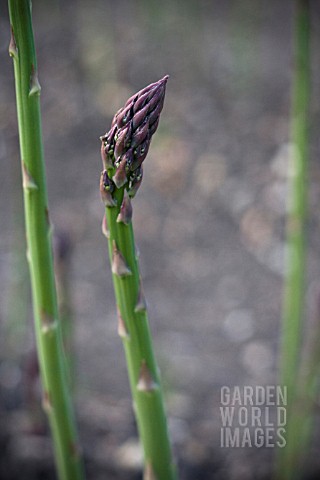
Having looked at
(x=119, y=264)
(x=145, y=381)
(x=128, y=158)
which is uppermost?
(x=128, y=158)

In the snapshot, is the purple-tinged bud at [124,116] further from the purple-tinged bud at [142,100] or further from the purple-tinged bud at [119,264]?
the purple-tinged bud at [119,264]

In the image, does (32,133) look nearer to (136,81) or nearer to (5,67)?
(136,81)

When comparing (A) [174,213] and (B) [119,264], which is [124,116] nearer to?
(B) [119,264]

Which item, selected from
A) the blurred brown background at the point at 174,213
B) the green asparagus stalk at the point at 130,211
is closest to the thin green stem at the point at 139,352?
the green asparagus stalk at the point at 130,211

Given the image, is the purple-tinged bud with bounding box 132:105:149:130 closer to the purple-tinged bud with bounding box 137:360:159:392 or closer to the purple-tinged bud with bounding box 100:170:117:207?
the purple-tinged bud with bounding box 100:170:117:207

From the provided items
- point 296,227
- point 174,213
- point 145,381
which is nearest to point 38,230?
point 145,381

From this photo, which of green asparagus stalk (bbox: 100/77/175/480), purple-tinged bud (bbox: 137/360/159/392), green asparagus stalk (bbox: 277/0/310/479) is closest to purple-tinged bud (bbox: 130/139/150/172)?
green asparagus stalk (bbox: 100/77/175/480)

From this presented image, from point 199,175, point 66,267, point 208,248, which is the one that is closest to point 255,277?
point 208,248
